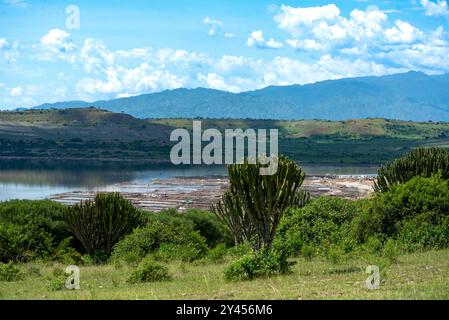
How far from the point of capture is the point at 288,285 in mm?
12320

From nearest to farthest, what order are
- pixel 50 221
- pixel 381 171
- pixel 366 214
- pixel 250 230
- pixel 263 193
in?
pixel 263 193, pixel 250 230, pixel 366 214, pixel 381 171, pixel 50 221

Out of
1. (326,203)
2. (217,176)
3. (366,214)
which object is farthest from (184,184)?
(366,214)

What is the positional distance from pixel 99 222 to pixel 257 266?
1561cm

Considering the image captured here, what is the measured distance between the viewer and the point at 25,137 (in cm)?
14862

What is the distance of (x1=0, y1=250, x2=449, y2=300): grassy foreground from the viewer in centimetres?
1062

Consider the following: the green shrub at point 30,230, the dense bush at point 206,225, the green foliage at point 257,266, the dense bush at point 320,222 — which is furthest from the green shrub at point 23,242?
the green foliage at point 257,266

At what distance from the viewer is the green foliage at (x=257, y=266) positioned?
46.4 ft

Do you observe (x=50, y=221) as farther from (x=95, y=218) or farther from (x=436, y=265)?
(x=436, y=265)

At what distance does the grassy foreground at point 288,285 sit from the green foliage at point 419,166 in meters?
12.1

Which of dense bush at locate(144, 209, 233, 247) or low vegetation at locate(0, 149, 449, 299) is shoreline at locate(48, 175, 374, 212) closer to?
dense bush at locate(144, 209, 233, 247)

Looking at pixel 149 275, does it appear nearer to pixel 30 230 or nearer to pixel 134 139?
pixel 30 230

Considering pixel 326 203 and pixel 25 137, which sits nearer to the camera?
pixel 326 203
